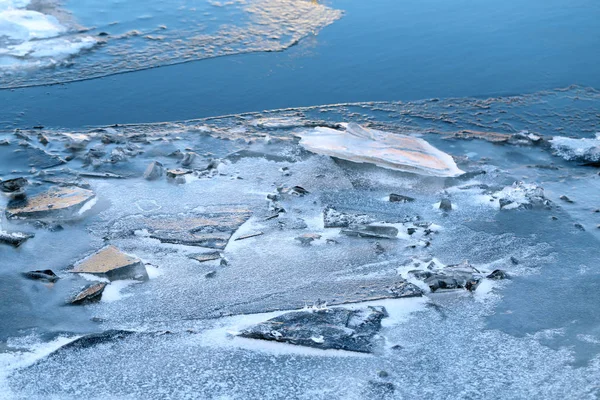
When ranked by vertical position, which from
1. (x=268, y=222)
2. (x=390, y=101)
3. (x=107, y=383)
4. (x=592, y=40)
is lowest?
(x=107, y=383)

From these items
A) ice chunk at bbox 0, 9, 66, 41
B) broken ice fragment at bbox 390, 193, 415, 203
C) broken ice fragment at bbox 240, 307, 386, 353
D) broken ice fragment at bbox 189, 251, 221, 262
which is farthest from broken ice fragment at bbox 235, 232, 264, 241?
ice chunk at bbox 0, 9, 66, 41

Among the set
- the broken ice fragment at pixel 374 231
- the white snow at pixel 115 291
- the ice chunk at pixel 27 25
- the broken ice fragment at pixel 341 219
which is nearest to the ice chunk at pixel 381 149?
the broken ice fragment at pixel 341 219

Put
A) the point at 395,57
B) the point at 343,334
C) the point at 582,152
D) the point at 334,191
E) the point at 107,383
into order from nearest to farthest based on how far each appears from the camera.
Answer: the point at 107,383 → the point at 343,334 → the point at 334,191 → the point at 582,152 → the point at 395,57

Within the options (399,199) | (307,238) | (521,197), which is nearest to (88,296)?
Result: (307,238)

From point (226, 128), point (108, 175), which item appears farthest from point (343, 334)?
point (226, 128)

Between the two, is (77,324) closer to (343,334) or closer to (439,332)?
(343,334)

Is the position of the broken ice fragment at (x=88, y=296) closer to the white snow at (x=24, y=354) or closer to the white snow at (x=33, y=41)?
the white snow at (x=24, y=354)

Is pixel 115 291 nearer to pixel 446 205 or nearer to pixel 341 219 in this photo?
pixel 341 219
